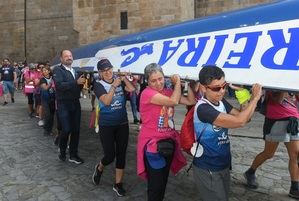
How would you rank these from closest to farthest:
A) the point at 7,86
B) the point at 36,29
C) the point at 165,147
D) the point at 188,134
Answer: the point at 188,134 → the point at 165,147 → the point at 7,86 → the point at 36,29

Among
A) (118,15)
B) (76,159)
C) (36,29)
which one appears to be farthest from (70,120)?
(36,29)

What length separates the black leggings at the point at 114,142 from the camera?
17.0ft

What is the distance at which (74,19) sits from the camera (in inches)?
731

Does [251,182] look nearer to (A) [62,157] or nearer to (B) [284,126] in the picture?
(B) [284,126]

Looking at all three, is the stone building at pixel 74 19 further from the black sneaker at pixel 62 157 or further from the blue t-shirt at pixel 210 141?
the blue t-shirt at pixel 210 141

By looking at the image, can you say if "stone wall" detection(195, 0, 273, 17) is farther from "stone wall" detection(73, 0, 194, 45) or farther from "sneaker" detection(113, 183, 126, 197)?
"sneaker" detection(113, 183, 126, 197)

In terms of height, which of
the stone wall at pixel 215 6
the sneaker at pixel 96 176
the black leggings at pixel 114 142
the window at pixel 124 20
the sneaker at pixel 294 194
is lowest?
the sneaker at pixel 294 194

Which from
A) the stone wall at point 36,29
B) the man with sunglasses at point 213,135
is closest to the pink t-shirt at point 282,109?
the man with sunglasses at point 213,135

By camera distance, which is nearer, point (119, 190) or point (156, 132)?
point (156, 132)

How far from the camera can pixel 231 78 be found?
3.64 m

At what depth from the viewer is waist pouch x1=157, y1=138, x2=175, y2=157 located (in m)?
4.11

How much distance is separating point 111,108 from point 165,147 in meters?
1.29

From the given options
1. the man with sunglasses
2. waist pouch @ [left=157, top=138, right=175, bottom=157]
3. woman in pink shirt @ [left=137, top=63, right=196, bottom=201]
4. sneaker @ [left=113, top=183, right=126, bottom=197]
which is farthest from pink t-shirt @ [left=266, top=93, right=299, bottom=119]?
sneaker @ [left=113, top=183, right=126, bottom=197]

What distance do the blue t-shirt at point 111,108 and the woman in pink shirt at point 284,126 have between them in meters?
1.72
